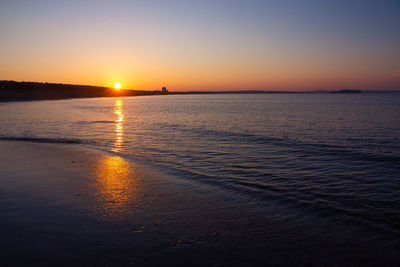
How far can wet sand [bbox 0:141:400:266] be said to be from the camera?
4.69 m

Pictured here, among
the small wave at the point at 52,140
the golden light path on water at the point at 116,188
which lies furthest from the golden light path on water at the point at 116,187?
the small wave at the point at 52,140

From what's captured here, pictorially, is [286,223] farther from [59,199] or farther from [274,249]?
[59,199]

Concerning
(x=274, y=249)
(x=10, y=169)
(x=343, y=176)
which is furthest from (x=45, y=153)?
(x=343, y=176)

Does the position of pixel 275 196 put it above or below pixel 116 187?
below

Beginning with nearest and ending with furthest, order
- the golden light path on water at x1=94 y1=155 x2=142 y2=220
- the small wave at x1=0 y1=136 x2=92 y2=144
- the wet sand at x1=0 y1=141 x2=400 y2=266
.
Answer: the wet sand at x1=0 y1=141 x2=400 y2=266
the golden light path on water at x1=94 y1=155 x2=142 y2=220
the small wave at x1=0 y1=136 x2=92 y2=144

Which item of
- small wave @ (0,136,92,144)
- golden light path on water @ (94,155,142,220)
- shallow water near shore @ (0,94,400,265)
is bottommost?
shallow water near shore @ (0,94,400,265)

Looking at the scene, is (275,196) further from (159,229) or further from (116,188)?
(116,188)

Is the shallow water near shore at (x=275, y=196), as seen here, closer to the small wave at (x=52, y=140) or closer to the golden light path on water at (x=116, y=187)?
the golden light path on water at (x=116, y=187)

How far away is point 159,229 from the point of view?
5633mm

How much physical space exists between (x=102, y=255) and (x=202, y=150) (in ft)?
35.5

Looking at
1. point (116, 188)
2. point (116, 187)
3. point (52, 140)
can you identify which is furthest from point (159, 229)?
point (52, 140)

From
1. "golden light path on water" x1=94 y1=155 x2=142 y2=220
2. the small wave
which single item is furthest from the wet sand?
the small wave

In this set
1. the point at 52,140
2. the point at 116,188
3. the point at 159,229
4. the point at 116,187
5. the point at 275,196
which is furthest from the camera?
the point at 52,140

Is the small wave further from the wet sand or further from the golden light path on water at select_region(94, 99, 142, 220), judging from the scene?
the wet sand
